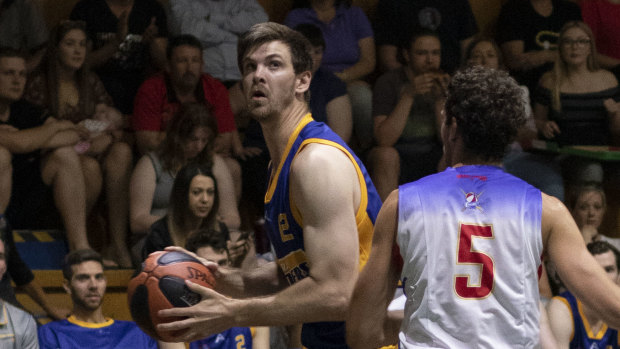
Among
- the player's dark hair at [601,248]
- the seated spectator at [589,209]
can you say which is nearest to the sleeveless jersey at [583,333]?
the player's dark hair at [601,248]

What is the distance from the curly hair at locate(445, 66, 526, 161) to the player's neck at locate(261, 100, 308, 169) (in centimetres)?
71

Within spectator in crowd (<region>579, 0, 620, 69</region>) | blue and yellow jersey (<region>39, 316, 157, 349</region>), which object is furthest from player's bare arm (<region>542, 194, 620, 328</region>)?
spectator in crowd (<region>579, 0, 620, 69</region>)

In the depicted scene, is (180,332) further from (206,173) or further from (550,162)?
(550,162)

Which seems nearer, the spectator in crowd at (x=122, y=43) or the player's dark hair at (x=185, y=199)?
the player's dark hair at (x=185, y=199)

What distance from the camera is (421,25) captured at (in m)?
7.11

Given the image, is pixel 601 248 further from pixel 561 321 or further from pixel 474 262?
pixel 474 262

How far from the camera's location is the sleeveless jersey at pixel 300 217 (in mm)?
3002

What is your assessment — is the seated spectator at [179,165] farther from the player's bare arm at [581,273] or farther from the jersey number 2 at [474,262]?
the player's bare arm at [581,273]

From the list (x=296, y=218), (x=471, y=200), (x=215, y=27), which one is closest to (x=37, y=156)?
(x=215, y=27)

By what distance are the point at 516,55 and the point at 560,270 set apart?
5122 millimetres

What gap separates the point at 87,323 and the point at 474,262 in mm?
3330

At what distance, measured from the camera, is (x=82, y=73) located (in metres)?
6.07

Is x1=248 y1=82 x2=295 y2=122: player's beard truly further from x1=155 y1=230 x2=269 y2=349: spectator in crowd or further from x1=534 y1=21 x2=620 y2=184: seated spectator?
x1=534 y1=21 x2=620 y2=184: seated spectator

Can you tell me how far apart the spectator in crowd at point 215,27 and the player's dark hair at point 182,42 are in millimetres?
320
